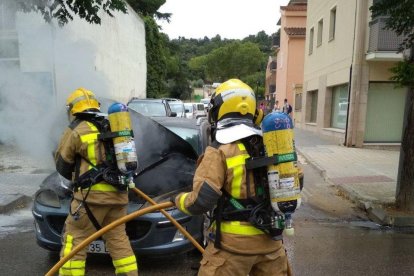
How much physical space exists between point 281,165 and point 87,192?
1771 millimetres

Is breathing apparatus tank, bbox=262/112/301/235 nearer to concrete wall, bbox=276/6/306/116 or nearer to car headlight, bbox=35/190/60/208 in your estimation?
car headlight, bbox=35/190/60/208

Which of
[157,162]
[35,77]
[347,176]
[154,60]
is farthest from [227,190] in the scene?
[154,60]

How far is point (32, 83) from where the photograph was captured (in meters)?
5.52

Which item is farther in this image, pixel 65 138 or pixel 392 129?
pixel 392 129

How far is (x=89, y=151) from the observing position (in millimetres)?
3217

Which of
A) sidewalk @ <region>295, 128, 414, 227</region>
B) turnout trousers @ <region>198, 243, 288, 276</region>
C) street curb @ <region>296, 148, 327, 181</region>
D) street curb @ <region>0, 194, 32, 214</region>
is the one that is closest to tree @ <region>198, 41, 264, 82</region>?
sidewalk @ <region>295, 128, 414, 227</region>

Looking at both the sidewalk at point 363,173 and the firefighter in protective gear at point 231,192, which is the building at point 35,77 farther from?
the sidewalk at point 363,173

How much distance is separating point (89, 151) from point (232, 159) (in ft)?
4.90

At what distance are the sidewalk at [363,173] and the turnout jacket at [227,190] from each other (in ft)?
13.8

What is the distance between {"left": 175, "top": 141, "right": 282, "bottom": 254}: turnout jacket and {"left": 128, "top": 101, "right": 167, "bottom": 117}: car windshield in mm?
9240

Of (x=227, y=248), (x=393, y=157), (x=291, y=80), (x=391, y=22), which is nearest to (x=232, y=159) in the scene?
(x=227, y=248)

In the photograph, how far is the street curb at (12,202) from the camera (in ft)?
19.0

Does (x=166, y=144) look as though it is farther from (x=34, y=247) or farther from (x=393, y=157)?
(x=393, y=157)

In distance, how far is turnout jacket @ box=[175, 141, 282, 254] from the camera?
Answer: 216cm
